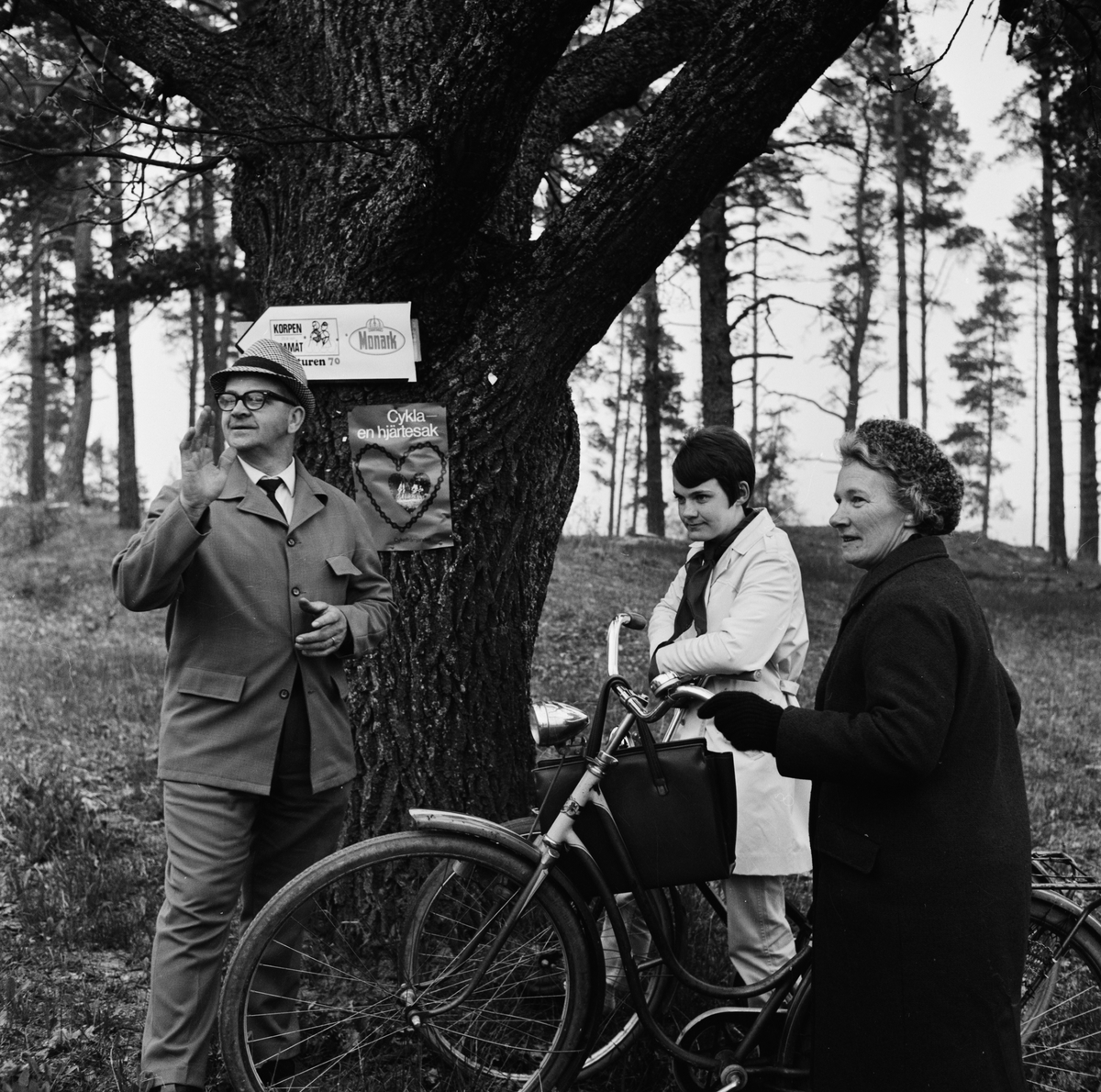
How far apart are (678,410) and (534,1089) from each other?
2654 cm

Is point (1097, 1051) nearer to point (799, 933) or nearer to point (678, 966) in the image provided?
point (799, 933)

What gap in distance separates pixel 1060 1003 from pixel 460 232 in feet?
11.3

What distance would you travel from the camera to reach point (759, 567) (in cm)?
359

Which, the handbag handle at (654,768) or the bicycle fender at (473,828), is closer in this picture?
the bicycle fender at (473,828)

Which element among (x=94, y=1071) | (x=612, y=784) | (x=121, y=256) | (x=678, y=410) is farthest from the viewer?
(x=678, y=410)

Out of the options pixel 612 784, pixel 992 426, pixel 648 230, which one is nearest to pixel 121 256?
pixel 648 230

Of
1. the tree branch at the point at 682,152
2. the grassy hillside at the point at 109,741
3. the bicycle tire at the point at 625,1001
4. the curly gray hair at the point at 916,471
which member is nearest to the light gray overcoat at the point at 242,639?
the bicycle tire at the point at 625,1001

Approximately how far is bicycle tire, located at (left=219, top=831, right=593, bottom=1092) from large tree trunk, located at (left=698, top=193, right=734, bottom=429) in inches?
521

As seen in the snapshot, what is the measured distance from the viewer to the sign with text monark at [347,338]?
4062mm

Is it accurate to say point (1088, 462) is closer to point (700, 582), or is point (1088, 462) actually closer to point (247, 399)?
point (700, 582)

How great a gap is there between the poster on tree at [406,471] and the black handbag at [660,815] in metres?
1.42

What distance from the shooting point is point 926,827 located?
260 centimetres

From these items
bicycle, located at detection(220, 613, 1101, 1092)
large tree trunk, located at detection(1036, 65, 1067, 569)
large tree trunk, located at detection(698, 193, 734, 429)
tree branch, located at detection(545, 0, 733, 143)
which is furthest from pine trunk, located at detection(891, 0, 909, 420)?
bicycle, located at detection(220, 613, 1101, 1092)

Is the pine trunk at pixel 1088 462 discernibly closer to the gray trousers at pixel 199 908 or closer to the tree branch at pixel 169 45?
the tree branch at pixel 169 45
